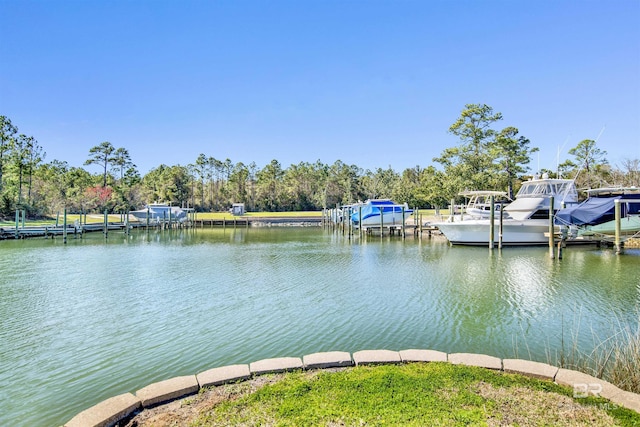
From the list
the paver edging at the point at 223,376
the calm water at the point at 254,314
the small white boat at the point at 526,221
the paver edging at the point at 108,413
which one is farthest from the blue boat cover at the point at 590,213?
the paver edging at the point at 108,413

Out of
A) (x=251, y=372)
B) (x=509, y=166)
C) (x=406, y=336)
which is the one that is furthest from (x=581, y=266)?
(x=509, y=166)

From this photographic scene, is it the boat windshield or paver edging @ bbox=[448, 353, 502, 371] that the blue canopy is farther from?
paver edging @ bbox=[448, 353, 502, 371]

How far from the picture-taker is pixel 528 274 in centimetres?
1552

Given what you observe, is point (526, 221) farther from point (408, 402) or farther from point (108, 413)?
point (108, 413)

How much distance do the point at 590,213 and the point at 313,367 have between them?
938 inches

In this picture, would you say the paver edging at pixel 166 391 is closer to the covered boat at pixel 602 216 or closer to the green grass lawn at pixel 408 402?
the green grass lawn at pixel 408 402

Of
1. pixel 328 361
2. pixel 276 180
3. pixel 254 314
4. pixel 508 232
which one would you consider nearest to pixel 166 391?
pixel 328 361

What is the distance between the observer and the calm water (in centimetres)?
662

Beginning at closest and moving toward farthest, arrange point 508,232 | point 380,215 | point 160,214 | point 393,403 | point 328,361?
point 393,403 < point 328,361 < point 508,232 < point 380,215 < point 160,214

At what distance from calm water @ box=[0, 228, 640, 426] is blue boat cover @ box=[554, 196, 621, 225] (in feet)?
16.2

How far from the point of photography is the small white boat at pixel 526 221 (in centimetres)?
2547

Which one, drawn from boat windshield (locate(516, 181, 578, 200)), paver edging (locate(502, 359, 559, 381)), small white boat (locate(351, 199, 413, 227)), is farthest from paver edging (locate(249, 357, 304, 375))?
small white boat (locate(351, 199, 413, 227))

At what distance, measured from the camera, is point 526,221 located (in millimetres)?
25359

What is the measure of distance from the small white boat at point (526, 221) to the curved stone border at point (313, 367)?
21775 millimetres
